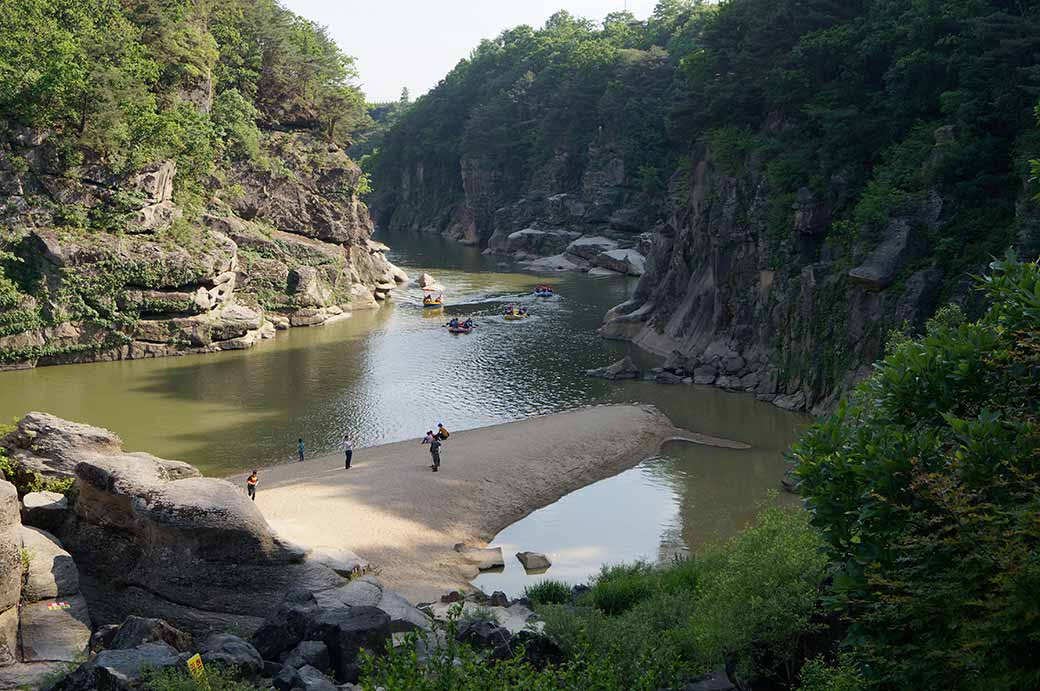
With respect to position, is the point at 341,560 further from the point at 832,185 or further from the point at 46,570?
the point at 832,185

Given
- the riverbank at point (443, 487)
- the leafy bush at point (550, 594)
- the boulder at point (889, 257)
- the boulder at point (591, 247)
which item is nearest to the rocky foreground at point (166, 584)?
the leafy bush at point (550, 594)

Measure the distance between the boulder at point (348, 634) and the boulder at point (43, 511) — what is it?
786cm

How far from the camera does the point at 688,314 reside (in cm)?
5462

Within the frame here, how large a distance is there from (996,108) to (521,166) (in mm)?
91451

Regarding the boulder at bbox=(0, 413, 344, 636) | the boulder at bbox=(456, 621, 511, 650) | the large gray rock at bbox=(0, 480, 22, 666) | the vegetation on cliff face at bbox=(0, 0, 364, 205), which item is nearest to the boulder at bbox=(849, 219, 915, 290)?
the boulder at bbox=(0, 413, 344, 636)

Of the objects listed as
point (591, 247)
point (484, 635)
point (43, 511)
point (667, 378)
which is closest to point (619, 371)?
point (667, 378)

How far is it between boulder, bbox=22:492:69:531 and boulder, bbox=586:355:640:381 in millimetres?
31640

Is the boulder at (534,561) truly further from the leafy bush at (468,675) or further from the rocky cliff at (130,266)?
the rocky cliff at (130,266)

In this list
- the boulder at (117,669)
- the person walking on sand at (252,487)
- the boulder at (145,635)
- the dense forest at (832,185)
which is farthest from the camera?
the dense forest at (832,185)

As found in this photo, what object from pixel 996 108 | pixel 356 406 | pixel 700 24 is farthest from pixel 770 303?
pixel 700 24

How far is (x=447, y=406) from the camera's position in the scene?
44.0 m

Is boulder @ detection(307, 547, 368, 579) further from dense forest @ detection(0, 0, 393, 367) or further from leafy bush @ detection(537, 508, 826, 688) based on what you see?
dense forest @ detection(0, 0, 393, 367)

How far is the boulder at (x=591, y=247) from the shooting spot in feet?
317

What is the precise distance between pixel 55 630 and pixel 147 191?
43.2m
